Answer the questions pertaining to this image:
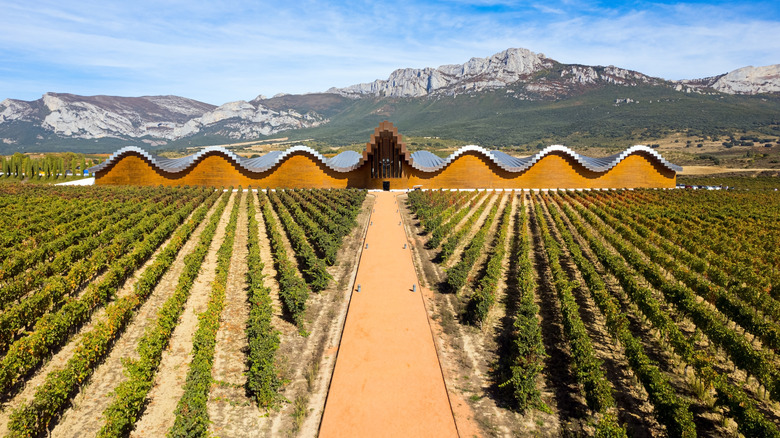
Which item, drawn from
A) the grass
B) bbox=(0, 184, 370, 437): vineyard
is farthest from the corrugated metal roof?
the grass

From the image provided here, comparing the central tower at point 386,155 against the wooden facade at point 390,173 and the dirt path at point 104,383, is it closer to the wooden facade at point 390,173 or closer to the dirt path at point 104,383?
the wooden facade at point 390,173

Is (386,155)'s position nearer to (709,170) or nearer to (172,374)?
(172,374)

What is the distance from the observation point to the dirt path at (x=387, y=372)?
10.4 m

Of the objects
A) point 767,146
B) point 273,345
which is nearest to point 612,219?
point 273,345

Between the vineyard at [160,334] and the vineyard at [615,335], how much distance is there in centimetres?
550

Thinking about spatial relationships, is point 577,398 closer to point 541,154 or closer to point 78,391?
point 78,391

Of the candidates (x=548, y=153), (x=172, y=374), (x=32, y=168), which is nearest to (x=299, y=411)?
(x=172, y=374)

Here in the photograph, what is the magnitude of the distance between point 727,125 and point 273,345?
721 ft

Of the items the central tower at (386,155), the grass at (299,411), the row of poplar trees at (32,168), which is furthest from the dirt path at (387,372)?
the row of poplar trees at (32,168)

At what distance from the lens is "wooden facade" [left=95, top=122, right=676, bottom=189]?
55.8 metres

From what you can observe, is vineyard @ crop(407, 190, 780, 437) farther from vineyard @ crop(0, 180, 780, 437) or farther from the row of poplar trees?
the row of poplar trees

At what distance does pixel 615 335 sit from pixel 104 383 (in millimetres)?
17843

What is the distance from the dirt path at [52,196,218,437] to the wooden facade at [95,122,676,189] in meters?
39.1

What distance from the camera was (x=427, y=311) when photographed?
16922mm
